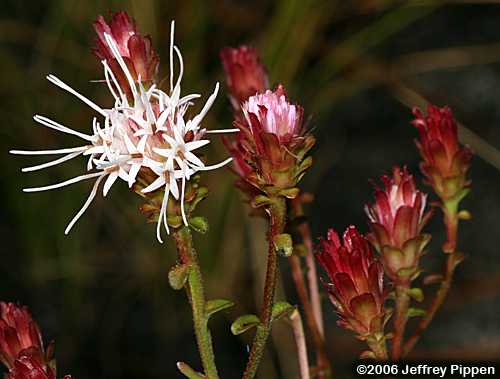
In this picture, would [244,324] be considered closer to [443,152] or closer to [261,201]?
[261,201]

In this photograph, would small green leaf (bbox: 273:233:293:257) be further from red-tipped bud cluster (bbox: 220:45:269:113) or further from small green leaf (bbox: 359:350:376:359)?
red-tipped bud cluster (bbox: 220:45:269:113)

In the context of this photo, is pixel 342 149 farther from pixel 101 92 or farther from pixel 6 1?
pixel 6 1

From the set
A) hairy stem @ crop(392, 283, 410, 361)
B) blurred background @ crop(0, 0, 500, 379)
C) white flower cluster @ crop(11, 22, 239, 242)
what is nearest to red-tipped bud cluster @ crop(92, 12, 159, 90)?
white flower cluster @ crop(11, 22, 239, 242)

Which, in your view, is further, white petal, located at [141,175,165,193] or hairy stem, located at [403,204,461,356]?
hairy stem, located at [403,204,461,356]

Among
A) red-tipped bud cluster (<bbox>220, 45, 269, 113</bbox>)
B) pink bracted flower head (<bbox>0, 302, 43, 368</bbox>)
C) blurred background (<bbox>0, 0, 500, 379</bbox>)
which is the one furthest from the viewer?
blurred background (<bbox>0, 0, 500, 379</bbox>)

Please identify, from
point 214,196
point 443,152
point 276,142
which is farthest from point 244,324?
point 214,196

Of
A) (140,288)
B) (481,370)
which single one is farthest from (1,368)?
(481,370)
